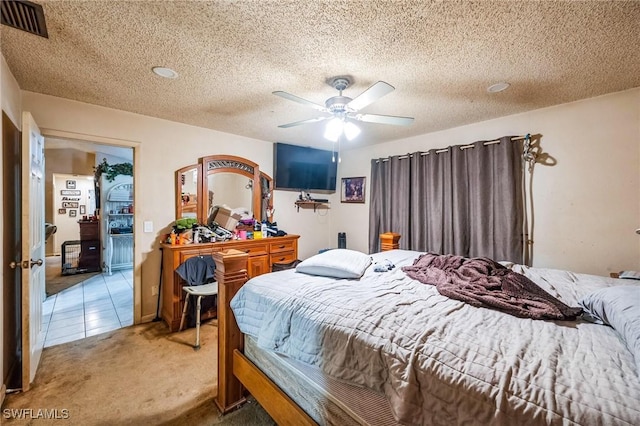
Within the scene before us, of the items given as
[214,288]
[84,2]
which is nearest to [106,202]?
[214,288]

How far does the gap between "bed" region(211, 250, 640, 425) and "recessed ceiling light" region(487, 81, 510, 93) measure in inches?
62.5

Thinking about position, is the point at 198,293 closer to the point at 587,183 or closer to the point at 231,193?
the point at 231,193

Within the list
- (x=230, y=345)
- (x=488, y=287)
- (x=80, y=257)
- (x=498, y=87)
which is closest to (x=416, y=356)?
(x=488, y=287)

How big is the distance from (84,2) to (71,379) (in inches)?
99.4

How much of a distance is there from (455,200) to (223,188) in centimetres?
299

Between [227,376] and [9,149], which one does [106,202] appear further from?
[227,376]

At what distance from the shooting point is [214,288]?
2691mm

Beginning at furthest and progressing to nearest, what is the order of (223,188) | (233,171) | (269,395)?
(233,171) < (223,188) < (269,395)

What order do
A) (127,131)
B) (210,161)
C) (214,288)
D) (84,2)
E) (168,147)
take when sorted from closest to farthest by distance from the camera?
(84,2), (214,288), (127,131), (168,147), (210,161)

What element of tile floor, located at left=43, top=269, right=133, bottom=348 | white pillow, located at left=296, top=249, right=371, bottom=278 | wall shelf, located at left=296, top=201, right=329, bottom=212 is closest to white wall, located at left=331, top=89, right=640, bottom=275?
white pillow, located at left=296, top=249, right=371, bottom=278

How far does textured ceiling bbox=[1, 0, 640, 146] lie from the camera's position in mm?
1419

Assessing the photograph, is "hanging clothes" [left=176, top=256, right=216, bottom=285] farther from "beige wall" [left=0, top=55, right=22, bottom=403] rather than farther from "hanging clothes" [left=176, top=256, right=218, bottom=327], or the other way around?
"beige wall" [left=0, top=55, right=22, bottom=403]

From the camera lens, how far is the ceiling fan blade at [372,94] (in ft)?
5.53

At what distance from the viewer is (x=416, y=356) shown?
0.93 metres
